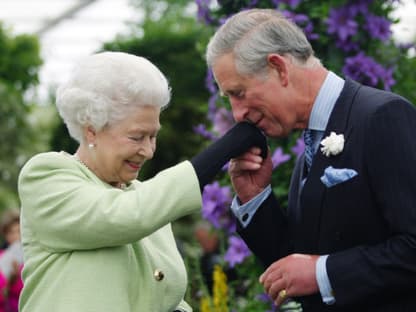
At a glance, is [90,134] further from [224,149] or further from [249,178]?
[249,178]

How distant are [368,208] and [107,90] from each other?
89 cm

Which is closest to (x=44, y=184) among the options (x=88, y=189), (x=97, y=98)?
(x=88, y=189)

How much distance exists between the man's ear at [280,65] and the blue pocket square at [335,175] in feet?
1.21

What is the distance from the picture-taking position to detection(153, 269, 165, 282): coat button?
2719mm

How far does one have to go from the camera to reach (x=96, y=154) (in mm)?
2719

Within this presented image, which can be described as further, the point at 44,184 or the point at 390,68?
the point at 390,68

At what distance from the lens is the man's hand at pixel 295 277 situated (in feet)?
8.63

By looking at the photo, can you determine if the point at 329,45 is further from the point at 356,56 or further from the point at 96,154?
the point at 96,154

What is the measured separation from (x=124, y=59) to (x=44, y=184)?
48 cm

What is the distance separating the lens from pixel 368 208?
261cm

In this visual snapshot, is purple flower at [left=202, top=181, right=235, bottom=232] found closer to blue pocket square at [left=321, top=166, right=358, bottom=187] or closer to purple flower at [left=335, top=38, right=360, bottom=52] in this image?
purple flower at [left=335, top=38, right=360, bottom=52]

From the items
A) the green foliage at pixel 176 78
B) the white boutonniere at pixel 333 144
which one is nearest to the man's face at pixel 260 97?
the white boutonniere at pixel 333 144

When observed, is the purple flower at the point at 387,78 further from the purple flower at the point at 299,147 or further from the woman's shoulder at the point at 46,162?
the woman's shoulder at the point at 46,162

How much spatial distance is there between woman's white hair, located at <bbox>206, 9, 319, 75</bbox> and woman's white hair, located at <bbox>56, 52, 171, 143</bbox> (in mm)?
322
